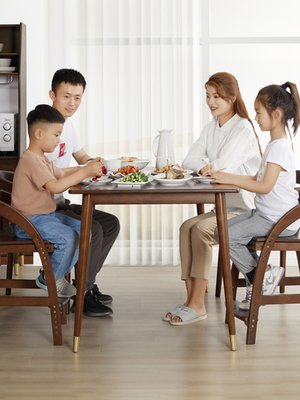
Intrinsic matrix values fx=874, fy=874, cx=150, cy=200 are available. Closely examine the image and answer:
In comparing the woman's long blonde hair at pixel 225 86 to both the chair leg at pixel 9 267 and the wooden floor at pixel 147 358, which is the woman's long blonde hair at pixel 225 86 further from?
the chair leg at pixel 9 267

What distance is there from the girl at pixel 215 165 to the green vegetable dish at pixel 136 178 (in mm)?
327

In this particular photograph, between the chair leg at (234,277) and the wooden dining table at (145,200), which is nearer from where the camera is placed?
the wooden dining table at (145,200)

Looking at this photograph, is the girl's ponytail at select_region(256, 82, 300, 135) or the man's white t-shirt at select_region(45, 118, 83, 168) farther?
the man's white t-shirt at select_region(45, 118, 83, 168)

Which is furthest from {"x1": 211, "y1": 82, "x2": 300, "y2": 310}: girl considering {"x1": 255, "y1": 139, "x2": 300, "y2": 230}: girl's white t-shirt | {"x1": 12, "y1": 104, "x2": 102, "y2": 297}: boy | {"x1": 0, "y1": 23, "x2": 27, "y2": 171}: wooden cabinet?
{"x1": 0, "y1": 23, "x2": 27, "y2": 171}: wooden cabinet

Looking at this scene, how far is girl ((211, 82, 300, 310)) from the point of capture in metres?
3.66

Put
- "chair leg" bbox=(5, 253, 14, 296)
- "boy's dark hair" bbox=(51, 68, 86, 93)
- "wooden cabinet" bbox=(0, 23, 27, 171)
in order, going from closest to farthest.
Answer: "boy's dark hair" bbox=(51, 68, 86, 93)
"chair leg" bbox=(5, 253, 14, 296)
"wooden cabinet" bbox=(0, 23, 27, 171)

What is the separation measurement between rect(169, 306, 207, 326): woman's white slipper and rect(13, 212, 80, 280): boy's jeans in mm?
596

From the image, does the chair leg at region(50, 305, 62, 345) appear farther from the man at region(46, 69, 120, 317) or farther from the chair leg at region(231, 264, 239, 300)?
the chair leg at region(231, 264, 239, 300)

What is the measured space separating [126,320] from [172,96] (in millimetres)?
2231

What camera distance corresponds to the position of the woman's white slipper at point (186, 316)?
4.05m

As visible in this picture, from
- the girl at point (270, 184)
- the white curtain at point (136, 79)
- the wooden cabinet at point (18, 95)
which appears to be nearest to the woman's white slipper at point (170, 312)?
the girl at point (270, 184)

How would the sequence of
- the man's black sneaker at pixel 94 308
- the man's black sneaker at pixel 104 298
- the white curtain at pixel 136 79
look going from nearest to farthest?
the man's black sneaker at pixel 94 308
the man's black sneaker at pixel 104 298
the white curtain at pixel 136 79

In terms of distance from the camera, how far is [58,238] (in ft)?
12.1

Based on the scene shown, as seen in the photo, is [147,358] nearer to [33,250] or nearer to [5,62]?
[33,250]
